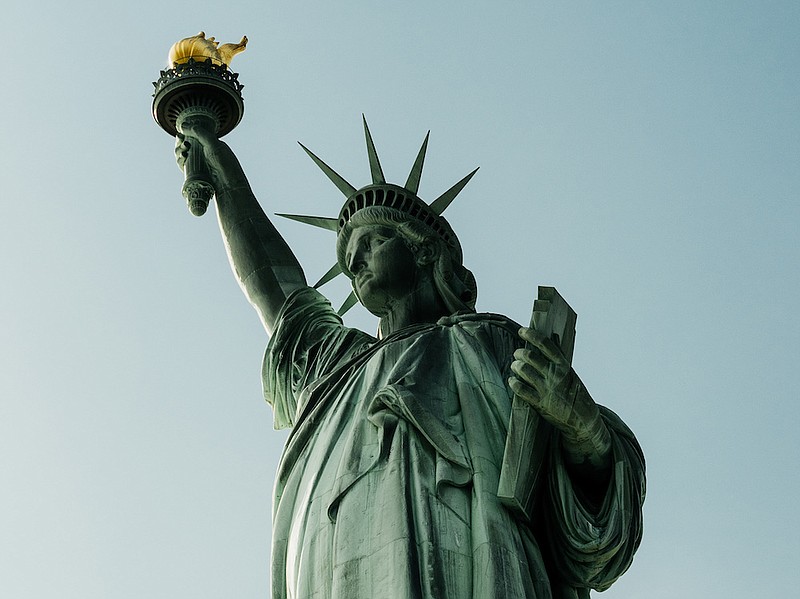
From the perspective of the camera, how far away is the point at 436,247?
12992 millimetres

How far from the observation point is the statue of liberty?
10164 mm

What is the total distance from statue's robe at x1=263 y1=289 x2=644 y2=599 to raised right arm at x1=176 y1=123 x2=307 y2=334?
6.97ft

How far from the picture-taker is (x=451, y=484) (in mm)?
10523

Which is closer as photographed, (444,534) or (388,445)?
(444,534)

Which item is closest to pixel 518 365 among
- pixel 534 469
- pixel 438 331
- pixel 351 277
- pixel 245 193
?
pixel 534 469

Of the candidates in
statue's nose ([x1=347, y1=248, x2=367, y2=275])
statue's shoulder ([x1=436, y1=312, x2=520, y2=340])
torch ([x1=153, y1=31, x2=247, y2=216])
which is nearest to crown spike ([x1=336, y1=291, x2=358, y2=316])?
statue's nose ([x1=347, y1=248, x2=367, y2=275])

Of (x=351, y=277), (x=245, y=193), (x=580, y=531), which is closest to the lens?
(x=580, y=531)

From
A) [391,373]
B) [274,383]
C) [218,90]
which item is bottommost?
[391,373]

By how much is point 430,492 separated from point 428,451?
0.40 m

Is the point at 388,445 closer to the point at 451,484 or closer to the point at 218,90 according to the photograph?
the point at 451,484

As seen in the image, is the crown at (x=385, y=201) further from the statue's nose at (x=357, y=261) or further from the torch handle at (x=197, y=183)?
the torch handle at (x=197, y=183)

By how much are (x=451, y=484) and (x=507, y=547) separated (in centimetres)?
60

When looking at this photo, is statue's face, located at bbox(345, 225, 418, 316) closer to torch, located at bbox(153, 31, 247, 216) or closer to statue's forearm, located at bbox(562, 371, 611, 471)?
statue's forearm, located at bbox(562, 371, 611, 471)

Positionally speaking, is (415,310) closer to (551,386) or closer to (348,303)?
(348,303)
